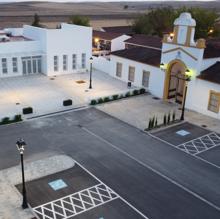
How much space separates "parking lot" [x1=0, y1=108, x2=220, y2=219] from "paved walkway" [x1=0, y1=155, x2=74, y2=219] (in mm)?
718

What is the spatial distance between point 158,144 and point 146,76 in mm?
12786

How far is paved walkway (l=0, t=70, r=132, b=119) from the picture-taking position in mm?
29266

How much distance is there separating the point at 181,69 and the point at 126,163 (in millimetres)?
14251

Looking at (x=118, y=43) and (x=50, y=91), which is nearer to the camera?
(x=50, y=91)

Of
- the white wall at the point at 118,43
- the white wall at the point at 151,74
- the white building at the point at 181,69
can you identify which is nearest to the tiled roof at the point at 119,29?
the white wall at the point at 118,43

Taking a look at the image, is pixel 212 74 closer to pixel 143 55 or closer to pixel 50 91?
pixel 143 55

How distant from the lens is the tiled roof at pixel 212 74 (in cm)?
2726

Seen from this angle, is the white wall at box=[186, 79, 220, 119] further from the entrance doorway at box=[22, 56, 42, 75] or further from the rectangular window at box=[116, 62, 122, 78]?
the entrance doorway at box=[22, 56, 42, 75]

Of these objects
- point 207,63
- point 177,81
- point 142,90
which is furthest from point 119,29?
point 207,63

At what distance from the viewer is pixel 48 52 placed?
38.3 m

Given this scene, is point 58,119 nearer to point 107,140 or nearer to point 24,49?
point 107,140

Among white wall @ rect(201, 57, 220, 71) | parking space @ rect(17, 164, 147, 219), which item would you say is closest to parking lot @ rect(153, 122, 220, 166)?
white wall @ rect(201, 57, 220, 71)

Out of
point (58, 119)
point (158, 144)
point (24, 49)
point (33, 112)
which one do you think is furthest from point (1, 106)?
point (158, 144)

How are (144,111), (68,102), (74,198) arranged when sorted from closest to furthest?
(74,198)
(144,111)
(68,102)
